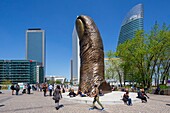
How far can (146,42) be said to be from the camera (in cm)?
2980

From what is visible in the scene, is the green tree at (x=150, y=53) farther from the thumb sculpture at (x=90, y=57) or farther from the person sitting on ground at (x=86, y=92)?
the person sitting on ground at (x=86, y=92)

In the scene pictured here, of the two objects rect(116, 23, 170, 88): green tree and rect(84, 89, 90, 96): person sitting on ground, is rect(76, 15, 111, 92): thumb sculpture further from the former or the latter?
rect(116, 23, 170, 88): green tree

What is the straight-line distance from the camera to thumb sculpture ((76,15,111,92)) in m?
17.5

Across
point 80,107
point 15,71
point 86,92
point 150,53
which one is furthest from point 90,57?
point 15,71

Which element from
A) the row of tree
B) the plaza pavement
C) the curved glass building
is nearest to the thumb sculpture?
the plaza pavement

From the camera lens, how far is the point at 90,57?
1825 centimetres

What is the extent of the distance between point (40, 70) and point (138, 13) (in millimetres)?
100710

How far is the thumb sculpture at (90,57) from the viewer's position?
17.5 metres

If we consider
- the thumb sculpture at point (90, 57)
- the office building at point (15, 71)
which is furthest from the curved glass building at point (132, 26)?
the thumb sculpture at point (90, 57)

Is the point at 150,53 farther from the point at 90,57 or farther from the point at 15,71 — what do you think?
the point at 15,71

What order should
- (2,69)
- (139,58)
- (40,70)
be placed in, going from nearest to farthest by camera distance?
(139,58), (2,69), (40,70)

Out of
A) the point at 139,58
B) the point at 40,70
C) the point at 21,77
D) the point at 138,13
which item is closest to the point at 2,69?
the point at 21,77

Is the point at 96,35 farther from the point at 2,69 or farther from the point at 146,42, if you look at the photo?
the point at 2,69

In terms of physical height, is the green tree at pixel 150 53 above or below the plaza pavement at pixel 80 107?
above
